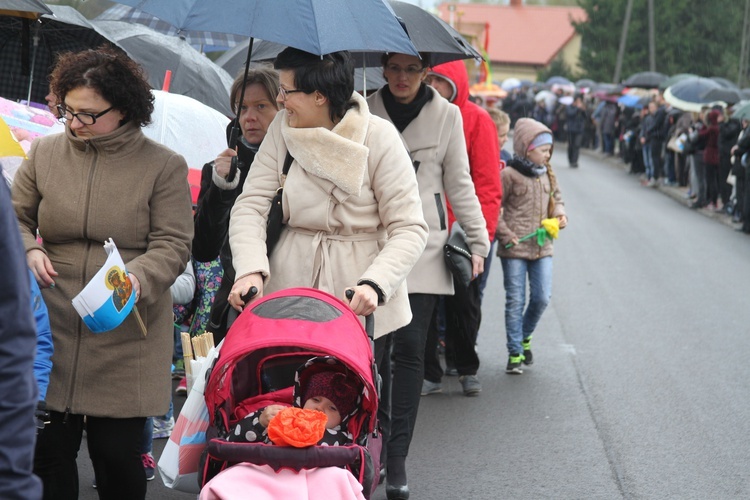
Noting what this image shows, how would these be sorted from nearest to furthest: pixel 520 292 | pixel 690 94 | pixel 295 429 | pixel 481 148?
pixel 295 429 → pixel 481 148 → pixel 520 292 → pixel 690 94

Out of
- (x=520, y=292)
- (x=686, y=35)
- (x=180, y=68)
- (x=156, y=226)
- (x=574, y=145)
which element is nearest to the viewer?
(x=156, y=226)

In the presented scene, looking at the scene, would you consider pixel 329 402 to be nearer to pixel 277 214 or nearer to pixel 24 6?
pixel 277 214

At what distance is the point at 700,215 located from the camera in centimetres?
2264

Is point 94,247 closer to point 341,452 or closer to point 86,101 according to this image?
point 86,101

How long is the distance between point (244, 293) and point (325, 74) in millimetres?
877

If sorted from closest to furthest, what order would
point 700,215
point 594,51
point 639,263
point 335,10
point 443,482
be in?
point 335,10, point 443,482, point 639,263, point 700,215, point 594,51

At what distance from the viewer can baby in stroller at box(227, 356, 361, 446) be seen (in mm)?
3844

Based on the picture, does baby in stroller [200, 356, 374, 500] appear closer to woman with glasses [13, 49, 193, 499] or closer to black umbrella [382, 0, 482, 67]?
woman with glasses [13, 49, 193, 499]

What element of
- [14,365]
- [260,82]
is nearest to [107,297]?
[14,365]

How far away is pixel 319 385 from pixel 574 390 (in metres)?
4.52

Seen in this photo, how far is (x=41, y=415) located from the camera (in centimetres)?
376

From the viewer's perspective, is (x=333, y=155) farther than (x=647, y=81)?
No

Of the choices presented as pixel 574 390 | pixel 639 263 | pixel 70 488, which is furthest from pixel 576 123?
pixel 70 488

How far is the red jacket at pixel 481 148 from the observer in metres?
6.93
